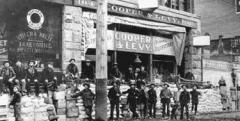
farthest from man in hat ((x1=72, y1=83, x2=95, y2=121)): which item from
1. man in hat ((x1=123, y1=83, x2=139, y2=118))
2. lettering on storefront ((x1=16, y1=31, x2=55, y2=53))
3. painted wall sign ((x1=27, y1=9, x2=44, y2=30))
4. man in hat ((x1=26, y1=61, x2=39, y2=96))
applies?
painted wall sign ((x1=27, y1=9, x2=44, y2=30))

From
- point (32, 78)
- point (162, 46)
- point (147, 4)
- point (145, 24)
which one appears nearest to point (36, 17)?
point (32, 78)

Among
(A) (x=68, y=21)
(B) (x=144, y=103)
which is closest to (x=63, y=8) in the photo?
(A) (x=68, y=21)

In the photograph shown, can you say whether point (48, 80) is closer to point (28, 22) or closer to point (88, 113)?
point (88, 113)

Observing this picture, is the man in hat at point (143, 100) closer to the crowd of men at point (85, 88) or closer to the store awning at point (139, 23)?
the crowd of men at point (85, 88)

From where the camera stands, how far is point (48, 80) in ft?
50.4

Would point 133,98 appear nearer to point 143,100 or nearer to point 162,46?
point 143,100

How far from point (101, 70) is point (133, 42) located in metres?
11.8

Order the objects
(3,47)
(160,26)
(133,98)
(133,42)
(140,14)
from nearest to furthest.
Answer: (3,47), (133,98), (133,42), (140,14), (160,26)

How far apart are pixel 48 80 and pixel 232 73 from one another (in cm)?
1881

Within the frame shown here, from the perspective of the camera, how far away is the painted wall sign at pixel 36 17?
57.0 feet

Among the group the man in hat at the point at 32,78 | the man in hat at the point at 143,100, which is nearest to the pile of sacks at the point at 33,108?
the man in hat at the point at 32,78

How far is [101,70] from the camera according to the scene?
36.1 ft

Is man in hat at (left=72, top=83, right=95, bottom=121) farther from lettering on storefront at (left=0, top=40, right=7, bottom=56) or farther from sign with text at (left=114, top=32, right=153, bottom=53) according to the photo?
sign with text at (left=114, top=32, right=153, bottom=53)

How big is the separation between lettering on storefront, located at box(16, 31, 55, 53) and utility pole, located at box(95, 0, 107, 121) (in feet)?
22.2
